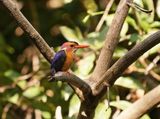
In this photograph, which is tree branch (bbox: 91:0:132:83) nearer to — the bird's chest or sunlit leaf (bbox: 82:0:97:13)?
the bird's chest

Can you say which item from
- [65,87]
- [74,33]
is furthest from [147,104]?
[74,33]

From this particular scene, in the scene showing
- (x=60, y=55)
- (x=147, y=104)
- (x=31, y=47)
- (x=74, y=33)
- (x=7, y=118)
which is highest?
(x=31, y=47)

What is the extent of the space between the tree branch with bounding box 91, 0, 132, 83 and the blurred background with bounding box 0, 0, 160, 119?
0.28 m

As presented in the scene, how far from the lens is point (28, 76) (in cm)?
192

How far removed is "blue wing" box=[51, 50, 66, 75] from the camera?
3.37 ft

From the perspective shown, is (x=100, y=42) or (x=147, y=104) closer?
(x=147, y=104)

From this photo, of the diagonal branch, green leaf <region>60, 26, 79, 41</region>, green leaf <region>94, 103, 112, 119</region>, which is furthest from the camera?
green leaf <region>60, 26, 79, 41</region>

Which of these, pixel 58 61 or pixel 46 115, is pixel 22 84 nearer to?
pixel 46 115

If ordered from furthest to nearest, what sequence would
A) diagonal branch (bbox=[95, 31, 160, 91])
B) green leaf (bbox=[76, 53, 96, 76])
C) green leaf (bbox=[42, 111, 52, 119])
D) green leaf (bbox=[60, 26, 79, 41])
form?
green leaf (bbox=[60, 26, 79, 41]), green leaf (bbox=[42, 111, 52, 119]), green leaf (bbox=[76, 53, 96, 76]), diagonal branch (bbox=[95, 31, 160, 91])

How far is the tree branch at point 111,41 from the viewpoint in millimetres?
1104

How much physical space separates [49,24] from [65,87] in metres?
0.88

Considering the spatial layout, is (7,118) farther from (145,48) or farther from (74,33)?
(145,48)

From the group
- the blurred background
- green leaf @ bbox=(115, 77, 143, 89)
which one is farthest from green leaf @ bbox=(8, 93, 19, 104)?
green leaf @ bbox=(115, 77, 143, 89)

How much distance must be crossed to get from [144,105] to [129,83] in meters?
0.54
